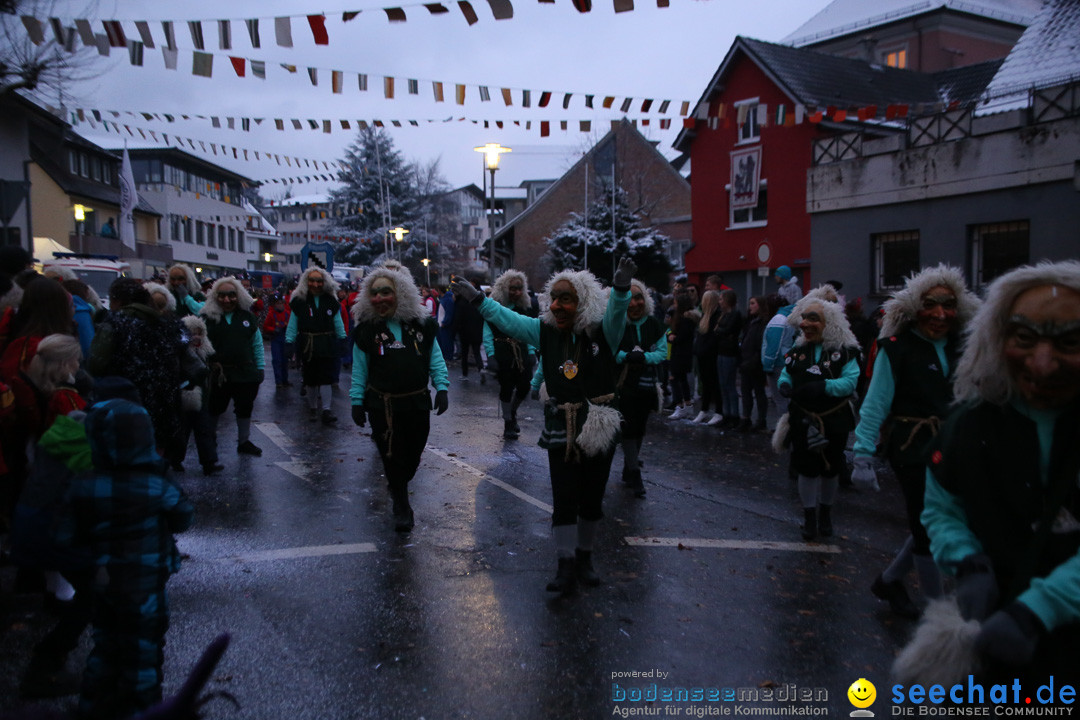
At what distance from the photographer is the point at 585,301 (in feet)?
17.2

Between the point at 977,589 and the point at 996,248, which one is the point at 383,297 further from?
the point at 996,248

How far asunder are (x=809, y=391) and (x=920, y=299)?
1693 mm

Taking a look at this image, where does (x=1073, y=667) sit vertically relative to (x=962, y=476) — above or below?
below

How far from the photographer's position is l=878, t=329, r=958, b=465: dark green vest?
4.67 m

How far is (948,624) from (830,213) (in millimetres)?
21099

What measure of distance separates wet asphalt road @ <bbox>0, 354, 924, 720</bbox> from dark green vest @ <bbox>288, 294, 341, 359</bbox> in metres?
3.05

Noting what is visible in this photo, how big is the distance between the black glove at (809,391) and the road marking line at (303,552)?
11.3 ft

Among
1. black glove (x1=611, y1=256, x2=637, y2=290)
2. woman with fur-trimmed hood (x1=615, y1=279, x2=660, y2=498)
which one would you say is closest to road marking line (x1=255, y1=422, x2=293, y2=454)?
woman with fur-trimmed hood (x1=615, y1=279, x2=660, y2=498)

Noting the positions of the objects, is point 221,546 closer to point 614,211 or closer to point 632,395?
point 632,395

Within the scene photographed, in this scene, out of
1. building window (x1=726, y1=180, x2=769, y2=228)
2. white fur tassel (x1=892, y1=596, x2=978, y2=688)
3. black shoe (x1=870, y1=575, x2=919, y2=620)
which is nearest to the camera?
white fur tassel (x1=892, y1=596, x2=978, y2=688)

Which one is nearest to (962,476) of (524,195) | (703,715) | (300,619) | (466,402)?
(703,715)

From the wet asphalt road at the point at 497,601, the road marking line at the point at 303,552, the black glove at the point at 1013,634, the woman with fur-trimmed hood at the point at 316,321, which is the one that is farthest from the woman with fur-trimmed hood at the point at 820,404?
the woman with fur-trimmed hood at the point at 316,321

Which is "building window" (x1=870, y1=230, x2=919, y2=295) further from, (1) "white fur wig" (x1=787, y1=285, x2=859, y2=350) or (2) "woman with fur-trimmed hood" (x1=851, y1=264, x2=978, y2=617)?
(2) "woman with fur-trimmed hood" (x1=851, y1=264, x2=978, y2=617)

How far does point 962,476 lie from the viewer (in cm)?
246
